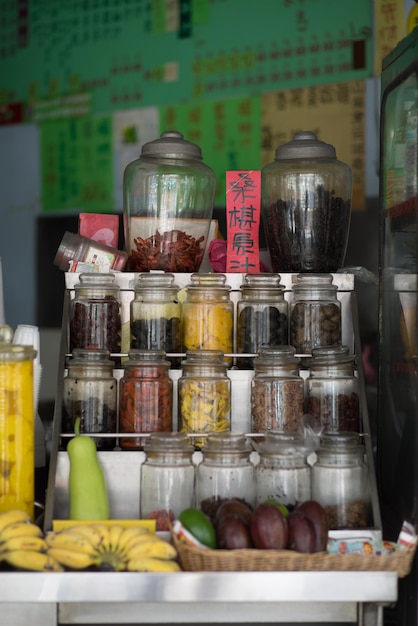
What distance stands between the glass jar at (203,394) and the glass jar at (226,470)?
0.12 m

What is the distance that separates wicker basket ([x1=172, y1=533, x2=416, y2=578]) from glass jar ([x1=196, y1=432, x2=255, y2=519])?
18 centimetres

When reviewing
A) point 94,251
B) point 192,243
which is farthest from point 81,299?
point 192,243

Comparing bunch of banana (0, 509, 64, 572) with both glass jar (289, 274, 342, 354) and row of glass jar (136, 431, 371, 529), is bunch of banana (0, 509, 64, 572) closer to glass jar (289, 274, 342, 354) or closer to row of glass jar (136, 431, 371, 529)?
row of glass jar (136, 431, 371, 529)

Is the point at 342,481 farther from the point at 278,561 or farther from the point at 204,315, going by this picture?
the point at 204,315

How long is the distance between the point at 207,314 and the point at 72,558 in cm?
62

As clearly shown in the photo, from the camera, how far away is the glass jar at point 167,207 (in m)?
2.06

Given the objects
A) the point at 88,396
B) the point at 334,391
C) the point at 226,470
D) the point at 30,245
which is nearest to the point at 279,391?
the point at 334,391

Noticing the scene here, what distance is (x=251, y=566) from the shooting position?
1.45 m

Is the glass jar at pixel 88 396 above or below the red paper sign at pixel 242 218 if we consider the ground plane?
below

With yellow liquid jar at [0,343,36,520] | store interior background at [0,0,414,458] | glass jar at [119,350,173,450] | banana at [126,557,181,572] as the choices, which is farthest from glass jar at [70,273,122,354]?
store interior background at [0,0,414,458]

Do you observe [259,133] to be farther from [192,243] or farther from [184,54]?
[192,243]

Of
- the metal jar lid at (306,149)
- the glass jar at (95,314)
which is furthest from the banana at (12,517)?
the metal jar lid at (306,149)

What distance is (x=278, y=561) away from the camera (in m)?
1.45

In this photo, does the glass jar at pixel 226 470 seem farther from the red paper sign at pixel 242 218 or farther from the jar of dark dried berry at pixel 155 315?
the red paper sign at pixel 242 218
